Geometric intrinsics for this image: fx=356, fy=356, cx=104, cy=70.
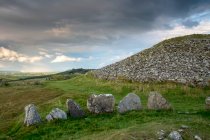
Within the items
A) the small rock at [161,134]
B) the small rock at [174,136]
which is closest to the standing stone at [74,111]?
the small rock at [161,134]

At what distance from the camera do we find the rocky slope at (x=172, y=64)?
2040 inches

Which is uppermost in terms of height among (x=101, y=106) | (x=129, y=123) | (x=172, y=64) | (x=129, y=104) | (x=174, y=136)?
(x=172, y=64)

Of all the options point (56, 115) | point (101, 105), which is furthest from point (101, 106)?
point (56, 115)

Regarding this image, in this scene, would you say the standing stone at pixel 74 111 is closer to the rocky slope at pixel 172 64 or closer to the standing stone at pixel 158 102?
the standing stone at pixel 158 102

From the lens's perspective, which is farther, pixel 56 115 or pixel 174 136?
pixel 56 115

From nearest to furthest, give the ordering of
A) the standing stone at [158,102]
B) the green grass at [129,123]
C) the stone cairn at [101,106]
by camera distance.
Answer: the green grass at [129,123]
the stone cairn at [101,106]
the standing stone at [158,102]

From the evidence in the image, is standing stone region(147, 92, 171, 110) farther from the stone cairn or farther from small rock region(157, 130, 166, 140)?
small rock region(157, 130, 166, 140)

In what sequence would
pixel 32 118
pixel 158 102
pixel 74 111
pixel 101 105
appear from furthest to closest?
1. pixel 101 105
2. pixel 158 102
3. pixel 74 111
4. pixel 32 118

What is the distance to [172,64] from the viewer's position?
187 ft

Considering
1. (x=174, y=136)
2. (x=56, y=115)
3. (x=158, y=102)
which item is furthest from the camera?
(x=158, y=102)

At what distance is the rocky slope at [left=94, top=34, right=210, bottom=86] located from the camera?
2040 inches

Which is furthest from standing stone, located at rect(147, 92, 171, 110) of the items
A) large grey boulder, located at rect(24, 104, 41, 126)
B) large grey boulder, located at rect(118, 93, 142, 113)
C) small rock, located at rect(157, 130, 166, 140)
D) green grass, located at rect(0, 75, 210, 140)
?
large grey boulder, located at rect(24, 104, 41, 126)

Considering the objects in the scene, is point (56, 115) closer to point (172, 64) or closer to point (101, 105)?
point (101, 105)

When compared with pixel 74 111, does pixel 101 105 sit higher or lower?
higher
